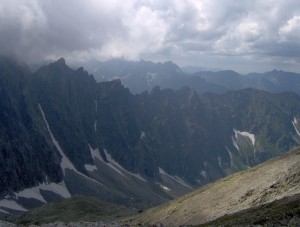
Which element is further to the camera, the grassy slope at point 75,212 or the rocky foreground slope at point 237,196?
the grassy slope at point 75,212

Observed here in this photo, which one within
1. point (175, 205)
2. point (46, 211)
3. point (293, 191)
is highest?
point (293, 191)

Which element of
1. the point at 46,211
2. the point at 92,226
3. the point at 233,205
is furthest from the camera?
the point at 46,211

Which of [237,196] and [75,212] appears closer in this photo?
[237,196]

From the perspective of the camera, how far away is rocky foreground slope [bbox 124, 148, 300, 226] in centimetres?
6712

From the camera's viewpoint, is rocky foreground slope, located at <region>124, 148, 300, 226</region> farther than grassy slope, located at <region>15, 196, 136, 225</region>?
No

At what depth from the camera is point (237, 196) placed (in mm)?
73125

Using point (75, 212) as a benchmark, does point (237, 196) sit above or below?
above

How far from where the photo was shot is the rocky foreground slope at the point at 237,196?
67.1 m

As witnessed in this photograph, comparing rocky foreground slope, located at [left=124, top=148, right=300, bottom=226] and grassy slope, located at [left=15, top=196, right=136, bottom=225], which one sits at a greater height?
rocky foreground slope, located at [left=124, top=148, right=300, bottom=226]

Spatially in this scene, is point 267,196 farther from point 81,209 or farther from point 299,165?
point 81,209

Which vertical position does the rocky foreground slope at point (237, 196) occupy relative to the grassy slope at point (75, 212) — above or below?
above

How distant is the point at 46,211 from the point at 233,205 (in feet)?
257

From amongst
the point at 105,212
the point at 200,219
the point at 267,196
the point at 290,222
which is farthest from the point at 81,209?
the point at 290,222

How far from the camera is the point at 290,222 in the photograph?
117ft
